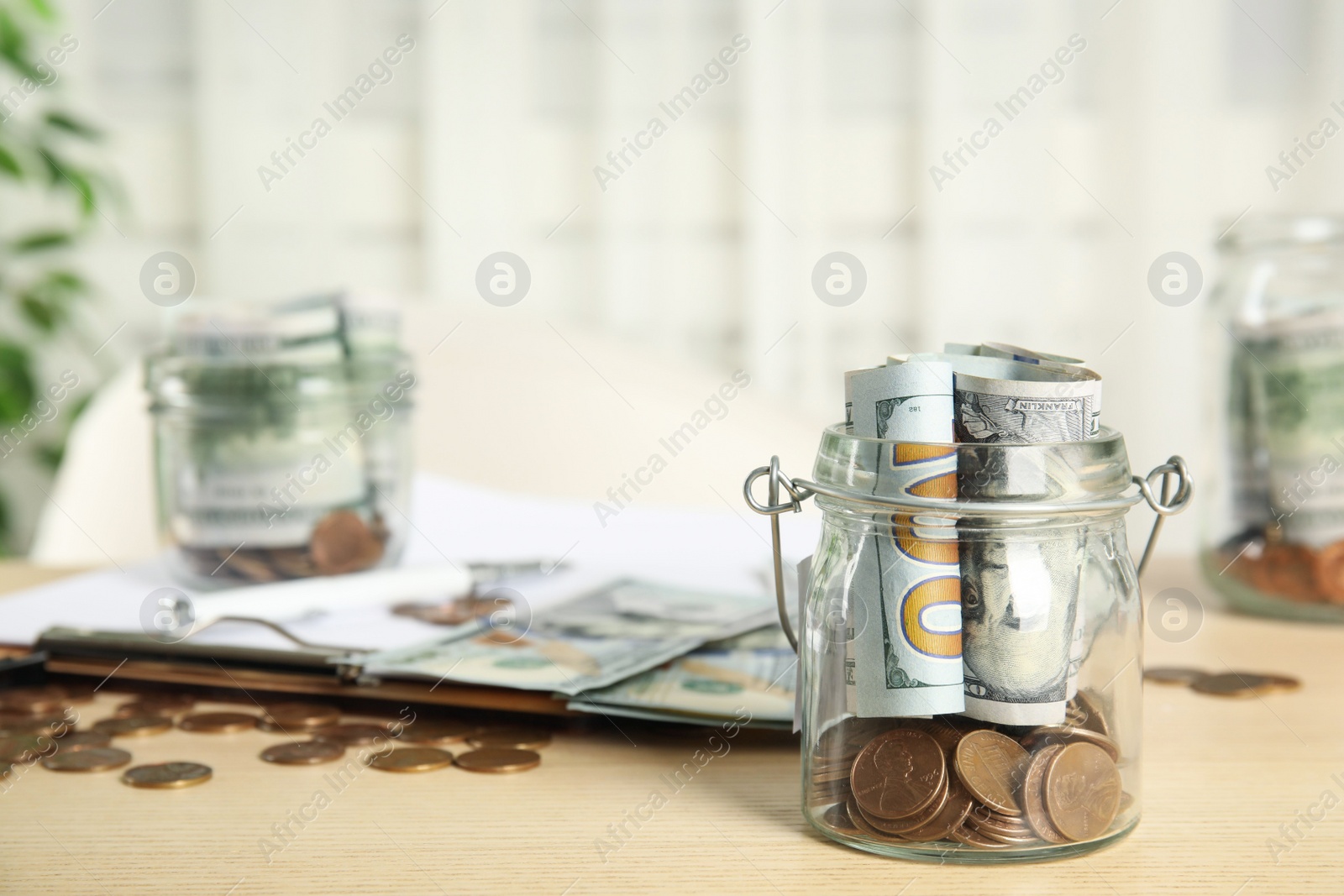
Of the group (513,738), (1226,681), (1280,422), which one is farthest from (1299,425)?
(513,738)

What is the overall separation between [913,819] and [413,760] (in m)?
0.25

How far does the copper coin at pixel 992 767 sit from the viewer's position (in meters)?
0.42

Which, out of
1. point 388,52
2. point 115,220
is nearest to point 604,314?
point 388,52

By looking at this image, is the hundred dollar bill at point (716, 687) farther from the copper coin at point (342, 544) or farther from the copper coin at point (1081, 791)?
the copper coin at point (342, 544)

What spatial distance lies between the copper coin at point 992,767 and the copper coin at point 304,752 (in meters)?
0.30

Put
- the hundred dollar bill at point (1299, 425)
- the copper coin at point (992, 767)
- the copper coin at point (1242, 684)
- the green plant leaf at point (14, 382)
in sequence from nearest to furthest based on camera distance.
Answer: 1. the copper coin at point (992, 767)
2. the copper coin at point (1242, 684)
3. the hundred dollar bill at point (1299, 425)
4. the green plant leaf at point (14, 382)

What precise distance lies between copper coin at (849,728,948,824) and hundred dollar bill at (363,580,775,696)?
0.19m

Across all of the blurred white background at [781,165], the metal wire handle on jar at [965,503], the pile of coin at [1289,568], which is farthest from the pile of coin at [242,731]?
the blurred white background at [781,165]

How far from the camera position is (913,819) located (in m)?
0.43

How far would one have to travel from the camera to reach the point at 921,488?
0.42 metres

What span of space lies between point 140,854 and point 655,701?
0.24m

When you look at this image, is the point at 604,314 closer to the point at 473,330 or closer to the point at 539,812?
the point at 473,330

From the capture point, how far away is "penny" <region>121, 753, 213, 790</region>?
1.72 ft

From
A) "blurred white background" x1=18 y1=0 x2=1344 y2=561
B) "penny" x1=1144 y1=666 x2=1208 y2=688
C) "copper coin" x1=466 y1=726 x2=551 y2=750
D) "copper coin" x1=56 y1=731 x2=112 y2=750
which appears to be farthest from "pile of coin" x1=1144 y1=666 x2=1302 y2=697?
"blurred white background" x1=18 y1=0 x2=1344 y2=561
